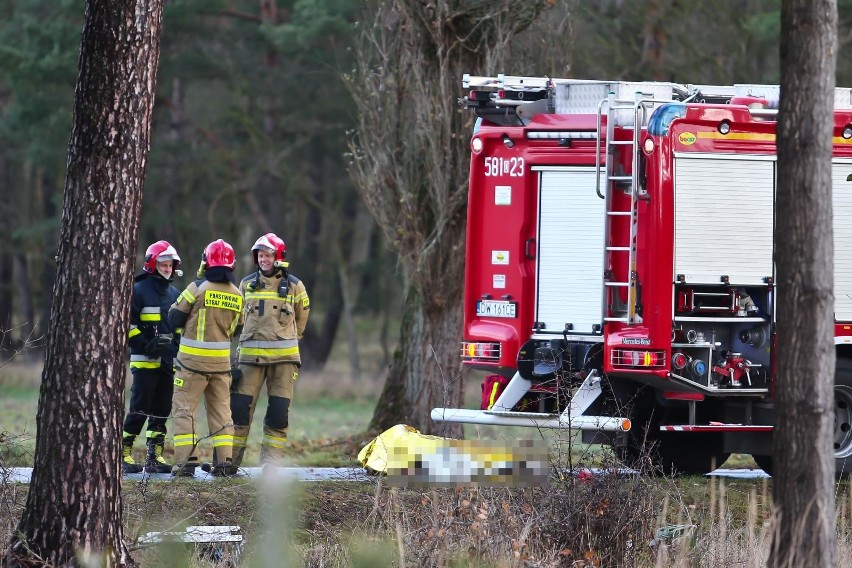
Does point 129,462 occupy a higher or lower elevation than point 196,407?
lower

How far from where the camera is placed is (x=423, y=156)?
1279 cm

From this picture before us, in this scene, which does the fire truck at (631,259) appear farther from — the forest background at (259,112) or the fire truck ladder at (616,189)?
the forest background at (259,112)

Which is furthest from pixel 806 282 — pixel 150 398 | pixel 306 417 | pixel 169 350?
pixel 306 417

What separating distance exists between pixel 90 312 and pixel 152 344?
13.2ft

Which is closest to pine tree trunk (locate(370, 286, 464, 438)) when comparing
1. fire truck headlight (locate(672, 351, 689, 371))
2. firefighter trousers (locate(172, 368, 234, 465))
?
firefighter trousers (locate(172, 368, 234, 465))

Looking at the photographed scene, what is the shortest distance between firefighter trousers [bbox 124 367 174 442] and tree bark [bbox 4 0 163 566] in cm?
389

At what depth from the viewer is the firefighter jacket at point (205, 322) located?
10.1 meters

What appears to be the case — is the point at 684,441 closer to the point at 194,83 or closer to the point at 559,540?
the point at 559,540

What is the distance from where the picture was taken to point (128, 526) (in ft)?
25.0

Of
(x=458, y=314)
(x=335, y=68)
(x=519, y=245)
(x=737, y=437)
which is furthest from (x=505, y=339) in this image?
(x=335, y=68)

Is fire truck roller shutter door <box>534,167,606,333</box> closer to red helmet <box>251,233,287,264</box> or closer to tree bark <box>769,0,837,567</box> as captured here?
red helmet <box>251,233,287,264</box>

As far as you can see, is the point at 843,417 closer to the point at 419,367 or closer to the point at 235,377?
the point at 419,367

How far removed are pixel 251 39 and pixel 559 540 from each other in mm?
22504

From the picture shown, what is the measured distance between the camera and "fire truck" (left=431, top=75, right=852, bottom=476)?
955cm
